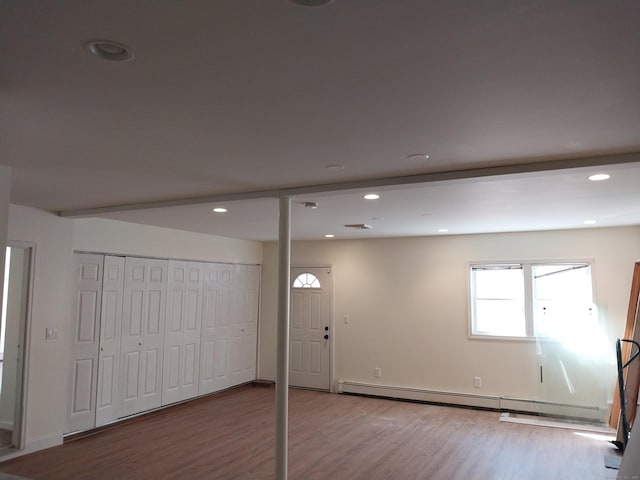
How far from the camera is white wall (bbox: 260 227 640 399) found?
6.18 m

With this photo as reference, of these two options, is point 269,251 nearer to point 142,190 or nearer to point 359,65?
point 142,190

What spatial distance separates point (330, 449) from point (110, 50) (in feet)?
14.5

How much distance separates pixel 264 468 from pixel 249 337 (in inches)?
157

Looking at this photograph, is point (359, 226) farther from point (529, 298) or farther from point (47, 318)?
point (47, 318)

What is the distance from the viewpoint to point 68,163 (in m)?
3.23

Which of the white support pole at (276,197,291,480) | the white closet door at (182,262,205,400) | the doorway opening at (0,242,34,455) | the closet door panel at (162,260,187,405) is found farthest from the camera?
the white closet door at (182,262,205,400)

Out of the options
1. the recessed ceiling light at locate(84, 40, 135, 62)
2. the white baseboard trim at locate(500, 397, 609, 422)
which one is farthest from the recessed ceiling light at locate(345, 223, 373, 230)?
the recessed ceiling light at locate(84, 40, 135, 62)

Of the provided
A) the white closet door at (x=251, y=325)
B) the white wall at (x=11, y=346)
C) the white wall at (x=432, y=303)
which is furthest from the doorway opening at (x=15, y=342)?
the white wall at (x=432, y=303)

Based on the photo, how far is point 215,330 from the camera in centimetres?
752

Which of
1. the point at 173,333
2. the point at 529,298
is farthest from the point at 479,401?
the point at 173,333

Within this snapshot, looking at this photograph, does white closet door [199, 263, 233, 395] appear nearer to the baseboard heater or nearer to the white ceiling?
the baseboard heater

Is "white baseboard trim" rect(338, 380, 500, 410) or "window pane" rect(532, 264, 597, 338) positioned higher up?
"window pane" rect(532, 264, 597, 338)

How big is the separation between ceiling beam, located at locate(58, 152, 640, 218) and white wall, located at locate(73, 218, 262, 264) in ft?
2.97

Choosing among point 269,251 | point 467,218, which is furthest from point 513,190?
point 269,251
